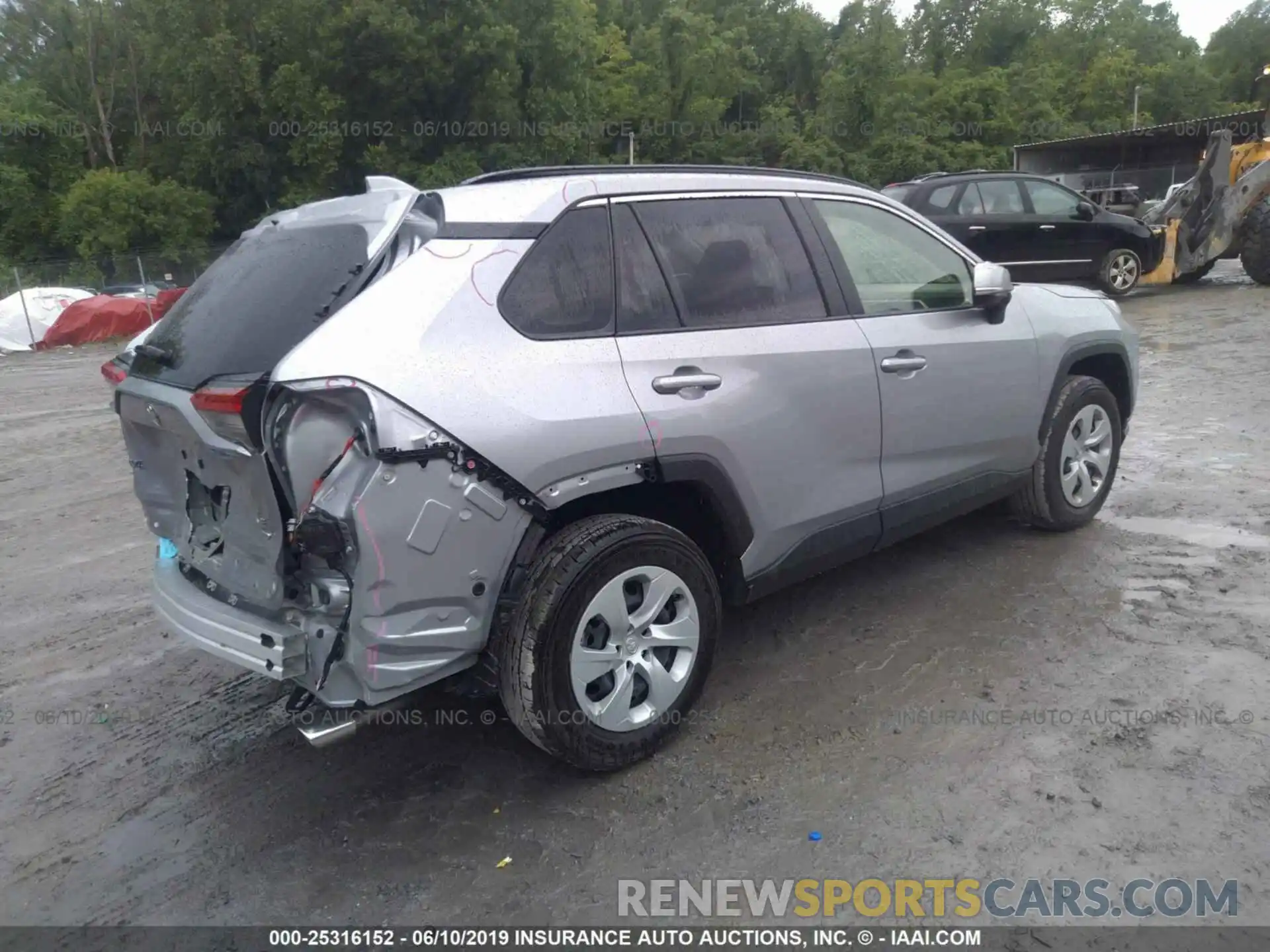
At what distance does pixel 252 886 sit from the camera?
2.85 m

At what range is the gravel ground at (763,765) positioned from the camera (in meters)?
2.82

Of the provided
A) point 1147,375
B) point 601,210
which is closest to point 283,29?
point 1147,375

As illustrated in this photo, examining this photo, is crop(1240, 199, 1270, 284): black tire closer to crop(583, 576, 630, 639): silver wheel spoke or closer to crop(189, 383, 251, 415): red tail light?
crop(583, 576, 630, 639): silver wheel spoke

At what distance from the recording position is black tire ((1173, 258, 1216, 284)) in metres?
15.8

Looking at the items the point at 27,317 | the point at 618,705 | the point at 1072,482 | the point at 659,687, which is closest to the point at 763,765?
the point at 659,687

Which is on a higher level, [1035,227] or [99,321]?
[1035,227]

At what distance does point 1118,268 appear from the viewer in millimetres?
14281

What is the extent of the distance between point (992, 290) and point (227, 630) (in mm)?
3279

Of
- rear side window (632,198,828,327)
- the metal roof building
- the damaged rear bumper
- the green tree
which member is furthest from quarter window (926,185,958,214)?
the green tree

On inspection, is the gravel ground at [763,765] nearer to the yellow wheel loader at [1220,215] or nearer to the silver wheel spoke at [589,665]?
the silver wheel spoke at [589,665]

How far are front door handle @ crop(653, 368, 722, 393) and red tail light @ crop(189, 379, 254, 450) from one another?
4.07ft

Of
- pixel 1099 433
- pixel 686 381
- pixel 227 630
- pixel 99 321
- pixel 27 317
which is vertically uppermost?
pixel 686 381

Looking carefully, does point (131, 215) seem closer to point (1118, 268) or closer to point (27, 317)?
point (27, 317)

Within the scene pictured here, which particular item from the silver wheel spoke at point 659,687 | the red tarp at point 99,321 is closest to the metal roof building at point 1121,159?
the red tarp at point 99,321
